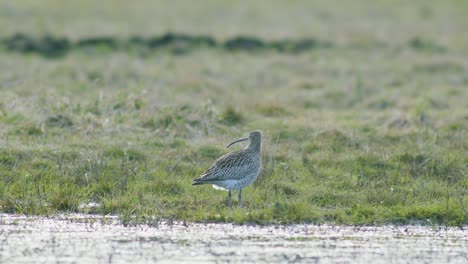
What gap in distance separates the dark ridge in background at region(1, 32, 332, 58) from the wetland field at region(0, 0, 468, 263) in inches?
2.1

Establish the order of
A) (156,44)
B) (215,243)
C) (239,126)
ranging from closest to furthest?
1. (215,243)
2. (239,126)
3. (156,44)

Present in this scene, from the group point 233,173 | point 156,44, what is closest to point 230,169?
point 233,173

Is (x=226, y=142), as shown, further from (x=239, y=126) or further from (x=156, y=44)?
(x=156, y=44)

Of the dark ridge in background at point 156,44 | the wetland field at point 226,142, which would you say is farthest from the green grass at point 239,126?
the dark ridge in background at point 156,44

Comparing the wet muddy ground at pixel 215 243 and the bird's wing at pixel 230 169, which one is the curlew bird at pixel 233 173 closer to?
the bird's wing at pixel 230 169

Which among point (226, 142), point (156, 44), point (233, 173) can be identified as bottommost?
point (156, 44)

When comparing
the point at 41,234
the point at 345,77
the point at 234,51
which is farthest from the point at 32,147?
the point at 234,51

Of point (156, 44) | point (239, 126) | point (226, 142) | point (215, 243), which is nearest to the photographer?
point (215, 243)

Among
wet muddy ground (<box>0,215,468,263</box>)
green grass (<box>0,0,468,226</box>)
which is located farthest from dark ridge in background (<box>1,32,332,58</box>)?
wet muddy ground (<box>0,215,468,263</box>)

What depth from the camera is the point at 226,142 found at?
1455 centimetres

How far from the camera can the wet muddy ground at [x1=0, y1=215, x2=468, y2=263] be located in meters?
9.16

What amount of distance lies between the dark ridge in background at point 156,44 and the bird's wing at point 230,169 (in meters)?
13.0

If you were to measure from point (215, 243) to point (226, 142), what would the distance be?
4.93m

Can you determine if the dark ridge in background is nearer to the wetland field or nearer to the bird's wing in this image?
the wetland field
